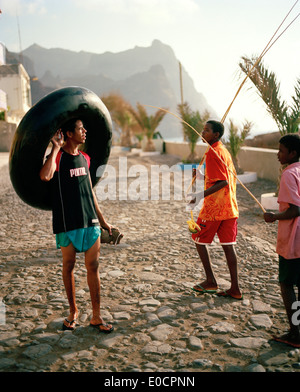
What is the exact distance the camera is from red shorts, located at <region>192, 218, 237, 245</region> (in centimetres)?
372

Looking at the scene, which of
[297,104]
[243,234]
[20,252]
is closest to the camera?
[20,252]

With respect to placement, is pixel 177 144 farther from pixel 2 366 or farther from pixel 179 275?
pixel 2 366

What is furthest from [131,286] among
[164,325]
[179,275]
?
[164,325]

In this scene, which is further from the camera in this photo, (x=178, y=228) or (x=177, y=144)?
(x=177, y=144)

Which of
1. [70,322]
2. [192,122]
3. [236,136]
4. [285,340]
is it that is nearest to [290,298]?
[285,340]

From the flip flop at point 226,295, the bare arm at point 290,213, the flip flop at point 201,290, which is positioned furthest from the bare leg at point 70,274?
the bare arm at point 290,213

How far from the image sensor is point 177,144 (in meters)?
23.5

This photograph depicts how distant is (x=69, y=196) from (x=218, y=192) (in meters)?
1.44

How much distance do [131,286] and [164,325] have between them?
95 cm

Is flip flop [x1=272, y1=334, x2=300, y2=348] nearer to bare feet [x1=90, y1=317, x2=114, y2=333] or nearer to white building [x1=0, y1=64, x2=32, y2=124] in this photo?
bare feet [x1=90, y1=317, x2=114, y2=333]

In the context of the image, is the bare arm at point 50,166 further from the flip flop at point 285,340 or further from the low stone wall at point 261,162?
the low stone wall at point 261,162

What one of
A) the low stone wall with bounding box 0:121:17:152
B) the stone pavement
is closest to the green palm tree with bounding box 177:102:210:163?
the stone pavement

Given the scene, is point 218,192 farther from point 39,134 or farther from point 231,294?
point 39,134

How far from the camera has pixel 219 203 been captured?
369cm
